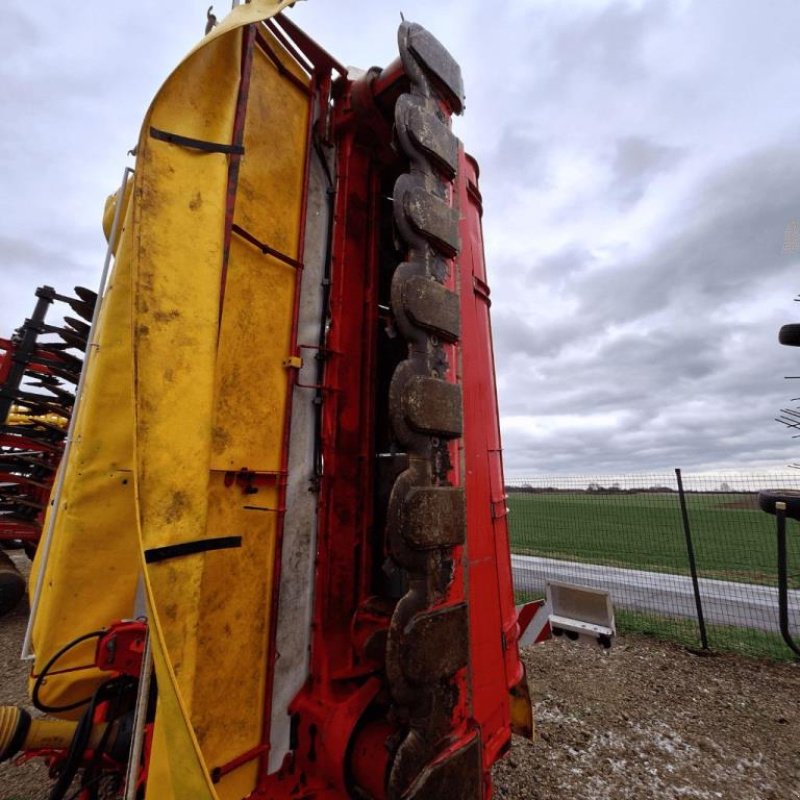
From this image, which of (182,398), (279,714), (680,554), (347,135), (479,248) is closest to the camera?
(182,398)

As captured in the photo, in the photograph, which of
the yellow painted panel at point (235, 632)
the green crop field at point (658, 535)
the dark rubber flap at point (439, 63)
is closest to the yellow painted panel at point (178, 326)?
the yellow painted panel at point (235, 632)

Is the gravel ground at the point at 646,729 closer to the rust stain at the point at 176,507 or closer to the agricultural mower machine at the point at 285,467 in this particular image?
the agricultural mower machine at the point at 285,467

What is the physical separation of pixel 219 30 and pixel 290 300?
86 cm

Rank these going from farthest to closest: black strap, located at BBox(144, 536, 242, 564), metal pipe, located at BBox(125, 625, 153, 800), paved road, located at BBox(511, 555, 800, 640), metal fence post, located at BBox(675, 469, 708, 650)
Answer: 1. paved road, located at BBox(511, 555, 800, 640)
2. metal fence post, located at BBox(675, 469, 708, 650)
3. metal pipe, located at BBox(125, 625, 153, 800)
4. black strap, located at BBox(144, 536, 242, 564)

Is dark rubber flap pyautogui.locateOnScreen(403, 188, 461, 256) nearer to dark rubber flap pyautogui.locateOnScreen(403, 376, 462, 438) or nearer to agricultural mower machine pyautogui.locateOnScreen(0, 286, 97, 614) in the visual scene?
dark rubber flap pyautogui.locateOnScreen(403, 376, 462, 438)

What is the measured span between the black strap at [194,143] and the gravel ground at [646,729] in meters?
3.58

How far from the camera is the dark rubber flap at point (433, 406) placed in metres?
1.14

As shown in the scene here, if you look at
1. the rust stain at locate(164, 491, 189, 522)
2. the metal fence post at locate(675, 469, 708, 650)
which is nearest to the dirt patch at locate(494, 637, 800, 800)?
the metal fence post at locate(675, 469, 708, 650)

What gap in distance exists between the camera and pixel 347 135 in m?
2.00

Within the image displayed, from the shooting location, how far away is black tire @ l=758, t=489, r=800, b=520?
1365 mm

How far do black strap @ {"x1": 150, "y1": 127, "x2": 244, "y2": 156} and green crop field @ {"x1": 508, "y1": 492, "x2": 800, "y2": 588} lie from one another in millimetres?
7651

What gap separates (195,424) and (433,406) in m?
0.66

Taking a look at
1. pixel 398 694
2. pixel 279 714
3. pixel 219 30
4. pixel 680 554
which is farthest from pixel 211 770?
pixel 680 554

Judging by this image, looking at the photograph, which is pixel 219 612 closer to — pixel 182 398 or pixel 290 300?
pixel 182 398
